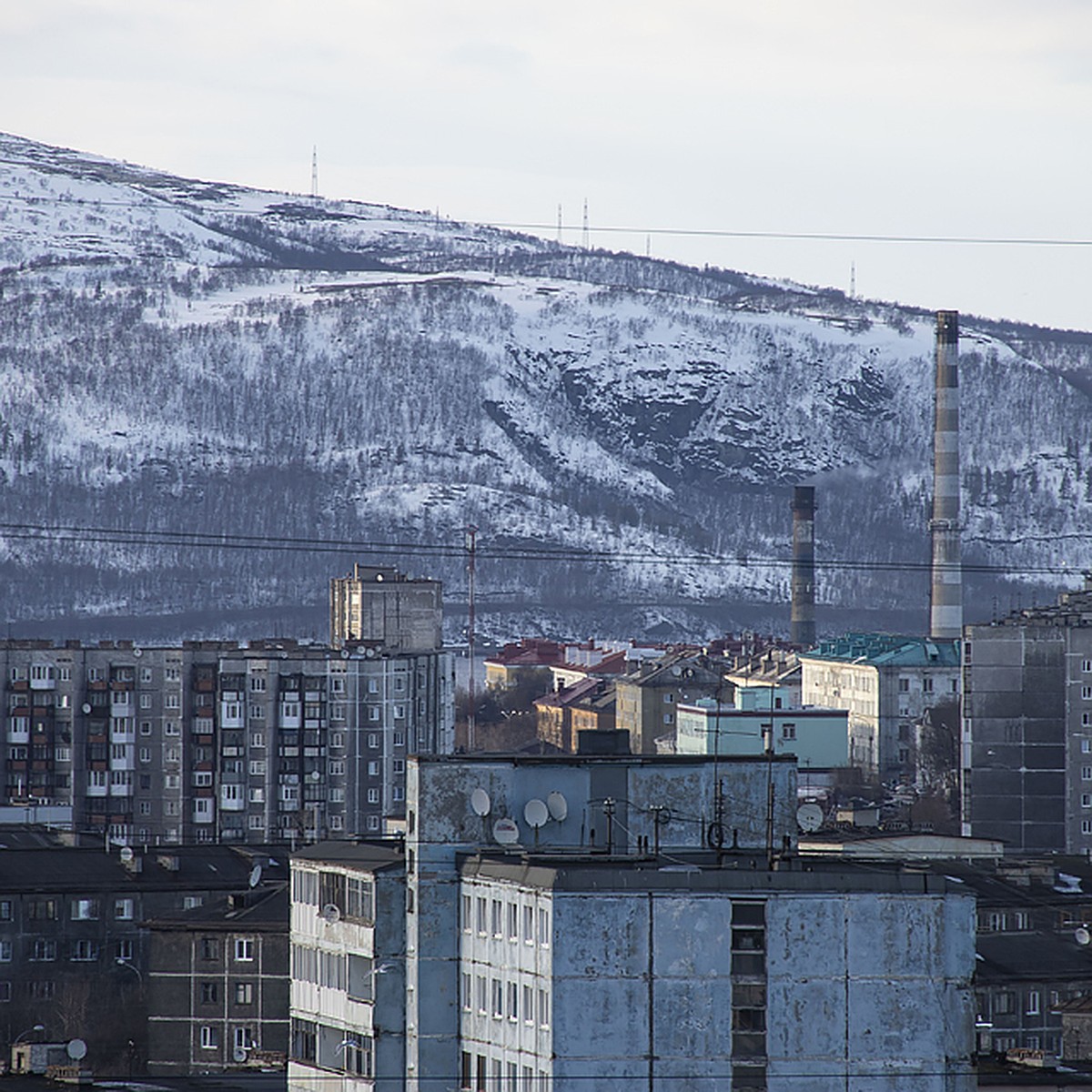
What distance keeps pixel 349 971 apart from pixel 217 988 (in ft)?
48.1

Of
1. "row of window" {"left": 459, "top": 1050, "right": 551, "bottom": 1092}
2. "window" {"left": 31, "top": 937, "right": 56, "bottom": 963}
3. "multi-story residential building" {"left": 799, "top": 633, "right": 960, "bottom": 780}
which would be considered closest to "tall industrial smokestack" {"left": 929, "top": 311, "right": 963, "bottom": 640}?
"multi-story residential building" {"left": 799, "top": 633, "right": 960, "bottom": 780}

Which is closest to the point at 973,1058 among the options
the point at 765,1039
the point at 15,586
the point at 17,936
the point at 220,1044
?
the point at 765,1039

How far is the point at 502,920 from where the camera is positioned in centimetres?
2656

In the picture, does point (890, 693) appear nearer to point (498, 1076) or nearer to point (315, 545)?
point (498, 1076)

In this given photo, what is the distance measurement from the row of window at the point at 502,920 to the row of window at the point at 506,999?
40 cm

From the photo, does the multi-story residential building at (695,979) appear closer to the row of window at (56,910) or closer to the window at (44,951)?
the window at (44,951)

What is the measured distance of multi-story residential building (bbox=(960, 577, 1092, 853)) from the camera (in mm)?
72500

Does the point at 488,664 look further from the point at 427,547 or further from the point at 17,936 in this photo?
the point at 17,936

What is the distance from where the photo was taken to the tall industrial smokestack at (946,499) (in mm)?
117062

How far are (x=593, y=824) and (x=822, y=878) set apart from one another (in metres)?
3.59

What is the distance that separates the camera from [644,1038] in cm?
2542

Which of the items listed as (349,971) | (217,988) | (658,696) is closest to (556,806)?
(349,971)

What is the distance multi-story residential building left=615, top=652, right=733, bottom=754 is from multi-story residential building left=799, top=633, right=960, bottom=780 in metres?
4.27

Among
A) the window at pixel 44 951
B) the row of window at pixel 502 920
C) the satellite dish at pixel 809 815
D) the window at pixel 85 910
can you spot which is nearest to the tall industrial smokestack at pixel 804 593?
the window at pixel 85 910
